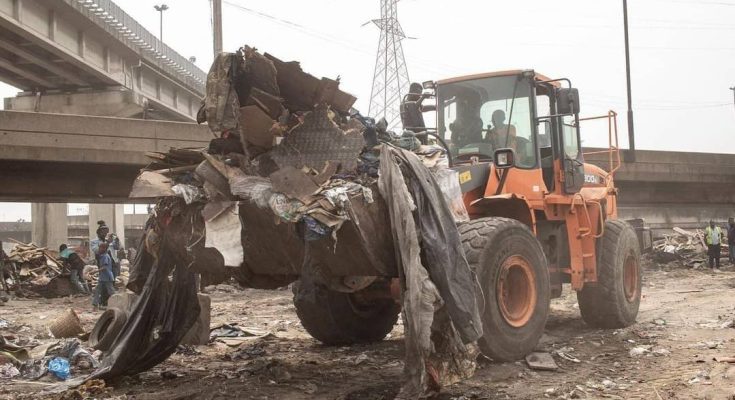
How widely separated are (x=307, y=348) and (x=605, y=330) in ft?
12.4

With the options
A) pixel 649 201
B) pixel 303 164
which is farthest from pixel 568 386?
pixel 649 201

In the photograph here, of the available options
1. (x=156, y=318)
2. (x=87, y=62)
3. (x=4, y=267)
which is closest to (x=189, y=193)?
(x=156, y=318)

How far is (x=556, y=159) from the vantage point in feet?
25.4

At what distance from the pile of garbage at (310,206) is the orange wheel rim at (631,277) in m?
4.25

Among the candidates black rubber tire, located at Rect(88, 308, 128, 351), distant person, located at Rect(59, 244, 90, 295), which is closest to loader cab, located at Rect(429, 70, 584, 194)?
black rubber tire, located at Rect(88, 308, 128, 351)

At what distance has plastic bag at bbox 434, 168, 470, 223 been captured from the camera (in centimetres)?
567

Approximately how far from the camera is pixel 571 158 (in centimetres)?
797

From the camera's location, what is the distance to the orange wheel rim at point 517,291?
6.09 metres

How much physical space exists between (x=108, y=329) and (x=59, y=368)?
25.1 inches

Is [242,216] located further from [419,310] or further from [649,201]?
[649,201]

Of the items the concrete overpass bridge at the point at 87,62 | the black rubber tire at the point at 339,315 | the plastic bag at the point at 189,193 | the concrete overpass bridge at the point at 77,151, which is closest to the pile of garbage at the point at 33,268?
the concrete overpass bridge at the point at 77,151

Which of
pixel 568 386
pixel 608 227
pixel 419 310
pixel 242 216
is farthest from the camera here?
pixel 608 227

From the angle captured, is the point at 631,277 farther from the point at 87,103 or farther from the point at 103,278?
the point at 87,103

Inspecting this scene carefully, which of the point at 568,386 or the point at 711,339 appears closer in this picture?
the point at 568,386
